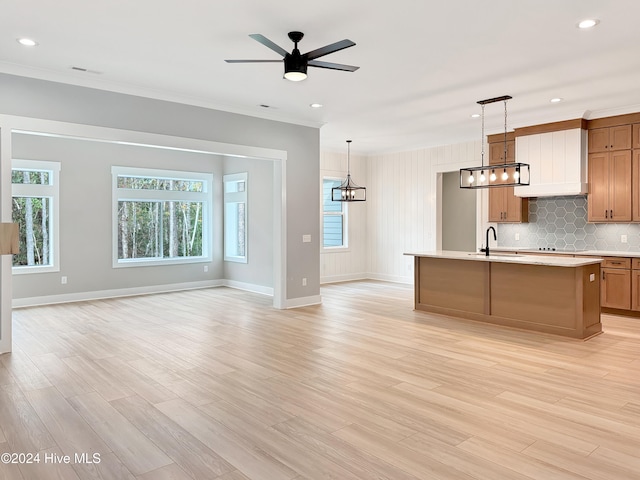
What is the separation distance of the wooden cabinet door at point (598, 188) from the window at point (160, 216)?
691 centimetres

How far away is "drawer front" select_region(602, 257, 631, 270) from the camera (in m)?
6.24

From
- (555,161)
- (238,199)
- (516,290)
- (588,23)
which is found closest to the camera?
(588,23)

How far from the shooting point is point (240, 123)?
6.45 metres

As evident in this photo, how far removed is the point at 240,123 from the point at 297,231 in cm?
184

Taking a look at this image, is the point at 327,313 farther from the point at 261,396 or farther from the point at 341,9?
the point at 341,9

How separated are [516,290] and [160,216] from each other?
666 centimetres

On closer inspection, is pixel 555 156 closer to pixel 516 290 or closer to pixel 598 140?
pixel 598 140

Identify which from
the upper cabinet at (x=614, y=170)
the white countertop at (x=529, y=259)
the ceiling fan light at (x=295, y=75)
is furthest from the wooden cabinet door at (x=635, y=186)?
the ceiling fan light at (x=295, y=75)

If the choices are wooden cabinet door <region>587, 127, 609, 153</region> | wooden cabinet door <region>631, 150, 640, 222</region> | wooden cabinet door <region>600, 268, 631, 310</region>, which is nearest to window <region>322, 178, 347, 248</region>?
wooden cabinet door <region>587, 127, 609, 153</region>

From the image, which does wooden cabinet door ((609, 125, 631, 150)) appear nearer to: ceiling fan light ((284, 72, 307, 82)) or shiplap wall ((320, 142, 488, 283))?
shiplap wall ((320, 142, 488, 283))

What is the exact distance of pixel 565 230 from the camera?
734 cm

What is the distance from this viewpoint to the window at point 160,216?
27.6 feet

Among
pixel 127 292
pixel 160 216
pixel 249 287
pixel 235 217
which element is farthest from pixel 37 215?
pixel 249 287

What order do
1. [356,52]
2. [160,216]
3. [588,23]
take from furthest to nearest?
[160,216]
[356,52]
[588,23]
